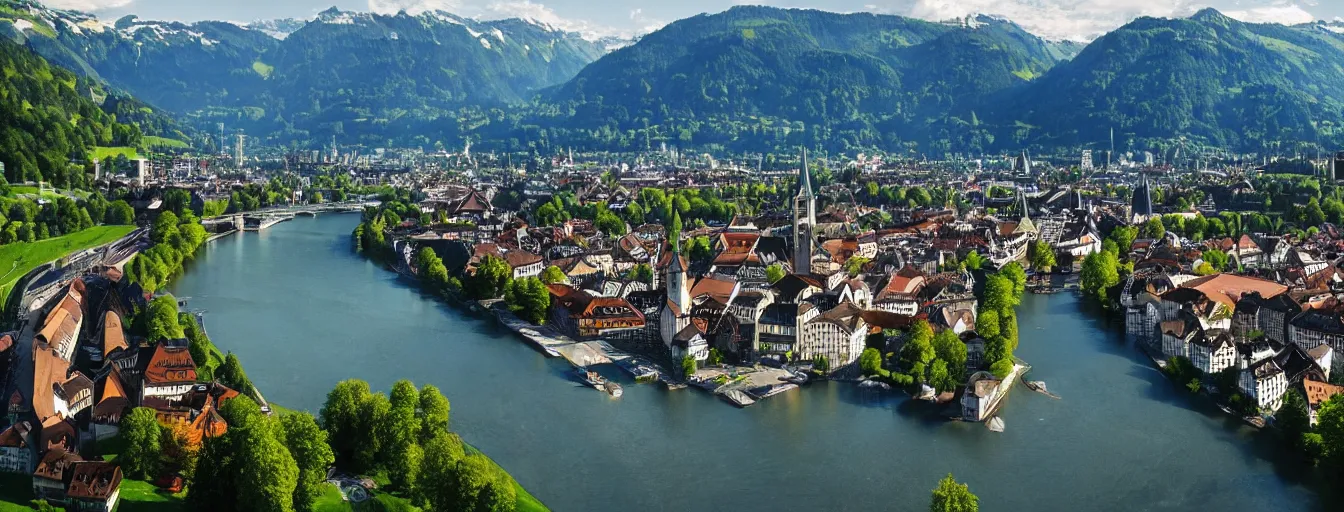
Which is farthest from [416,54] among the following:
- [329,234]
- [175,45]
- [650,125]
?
[329,234]

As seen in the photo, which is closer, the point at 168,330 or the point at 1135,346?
the point at 168,330

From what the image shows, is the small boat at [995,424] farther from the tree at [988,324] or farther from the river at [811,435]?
the tree at [988,324]

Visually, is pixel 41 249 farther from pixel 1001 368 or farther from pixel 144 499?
pixel 1001 368

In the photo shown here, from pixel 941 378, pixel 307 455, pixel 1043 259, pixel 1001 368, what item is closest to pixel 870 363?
pixel 941 378

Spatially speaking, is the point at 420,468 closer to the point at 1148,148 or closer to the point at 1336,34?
the point at 1148,148

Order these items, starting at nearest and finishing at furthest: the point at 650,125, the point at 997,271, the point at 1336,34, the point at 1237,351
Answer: the point at 1237,351, the point at 997,271, the point at 650,125, the point at 1336,34

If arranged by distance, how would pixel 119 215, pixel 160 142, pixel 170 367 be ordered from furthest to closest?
pixel 160 142 → pixel 119 215 → pixel 170 367
